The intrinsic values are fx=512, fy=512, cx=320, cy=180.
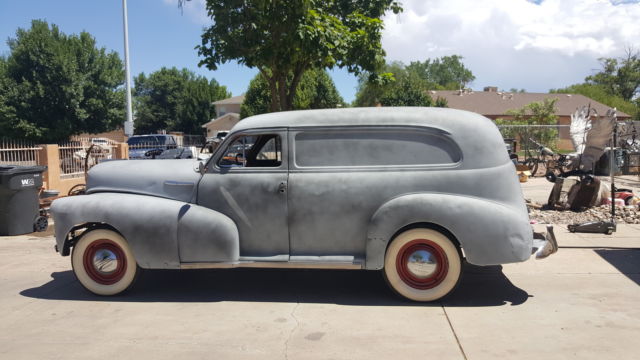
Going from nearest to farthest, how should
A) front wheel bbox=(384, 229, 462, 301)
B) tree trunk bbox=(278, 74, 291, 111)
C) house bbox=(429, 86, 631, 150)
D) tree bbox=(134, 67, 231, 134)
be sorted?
front wheel bbox=(384, 229, 462, 301)
tree trunk bbox=(278, 74, 291, 111)
house bbox=(429, 86, 631, 150)
tree bbox=(134, 67, 231, 134)

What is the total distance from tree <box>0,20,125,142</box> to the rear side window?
3084cm

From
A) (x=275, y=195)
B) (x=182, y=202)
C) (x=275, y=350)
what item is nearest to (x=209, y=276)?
(x=182, y=202)

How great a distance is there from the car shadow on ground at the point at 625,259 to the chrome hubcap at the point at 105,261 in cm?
594

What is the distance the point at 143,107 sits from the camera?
65.1 metres

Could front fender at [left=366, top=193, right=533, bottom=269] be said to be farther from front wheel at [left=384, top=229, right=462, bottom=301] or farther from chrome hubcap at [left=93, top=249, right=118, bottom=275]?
chrome hubcap at [left=93, top=249, right=118, bottom=275]

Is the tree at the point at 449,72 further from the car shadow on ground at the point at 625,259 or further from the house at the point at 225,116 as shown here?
the car shadow on ground at the point at 625,259

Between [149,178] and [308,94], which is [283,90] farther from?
[308,94]

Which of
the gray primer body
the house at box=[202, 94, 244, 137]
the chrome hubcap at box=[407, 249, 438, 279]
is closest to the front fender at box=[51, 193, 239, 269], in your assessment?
the gray primer body

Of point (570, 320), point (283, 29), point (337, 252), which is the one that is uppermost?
point (283, 29)

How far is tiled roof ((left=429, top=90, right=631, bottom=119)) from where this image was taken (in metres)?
53.7

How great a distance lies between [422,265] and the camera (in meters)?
5.21

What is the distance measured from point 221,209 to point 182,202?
0.45 metres

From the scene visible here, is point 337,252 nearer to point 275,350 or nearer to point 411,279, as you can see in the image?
point 411,279

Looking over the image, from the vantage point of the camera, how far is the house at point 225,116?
57.0m
